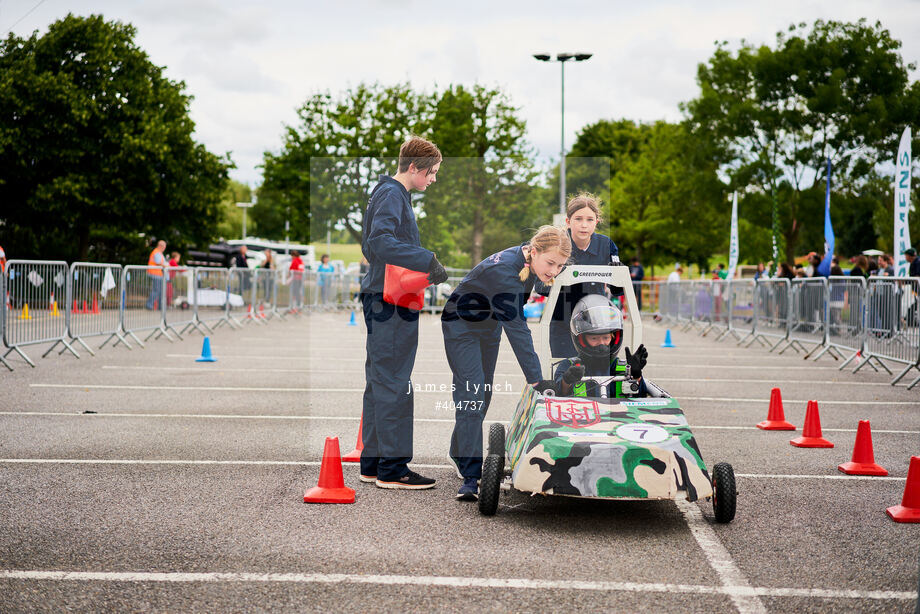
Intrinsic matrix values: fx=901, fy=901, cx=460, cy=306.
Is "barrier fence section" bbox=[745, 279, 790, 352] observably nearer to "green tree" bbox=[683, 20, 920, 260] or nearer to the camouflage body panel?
the camouflage body panel

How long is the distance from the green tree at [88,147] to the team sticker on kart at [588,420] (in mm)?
28646

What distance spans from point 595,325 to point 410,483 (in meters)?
1.54

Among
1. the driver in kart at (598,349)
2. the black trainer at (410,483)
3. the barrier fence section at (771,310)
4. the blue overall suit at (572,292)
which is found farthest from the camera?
the barrier fence section at (771,310)

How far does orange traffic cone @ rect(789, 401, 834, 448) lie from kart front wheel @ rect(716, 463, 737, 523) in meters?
2.75

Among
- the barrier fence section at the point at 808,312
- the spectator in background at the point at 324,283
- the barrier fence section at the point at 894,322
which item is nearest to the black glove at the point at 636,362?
the barrier fence section at the point at 894,322

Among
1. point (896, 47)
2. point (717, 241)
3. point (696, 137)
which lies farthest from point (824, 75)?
point (717, 241)

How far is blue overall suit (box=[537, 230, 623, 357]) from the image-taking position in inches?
236

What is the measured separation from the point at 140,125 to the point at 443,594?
101 feet

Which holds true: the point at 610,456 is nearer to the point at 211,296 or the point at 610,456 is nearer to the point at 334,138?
the point at 211,296

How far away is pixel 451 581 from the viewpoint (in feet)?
12.9

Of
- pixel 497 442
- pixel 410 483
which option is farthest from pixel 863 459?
→ pixel 410 483

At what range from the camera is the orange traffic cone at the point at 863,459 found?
248 inches

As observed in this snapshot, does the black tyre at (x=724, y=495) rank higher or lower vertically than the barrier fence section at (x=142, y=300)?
lower

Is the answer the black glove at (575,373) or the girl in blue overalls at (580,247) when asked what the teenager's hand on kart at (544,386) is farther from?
the girl in blue overalls at (580,247)
